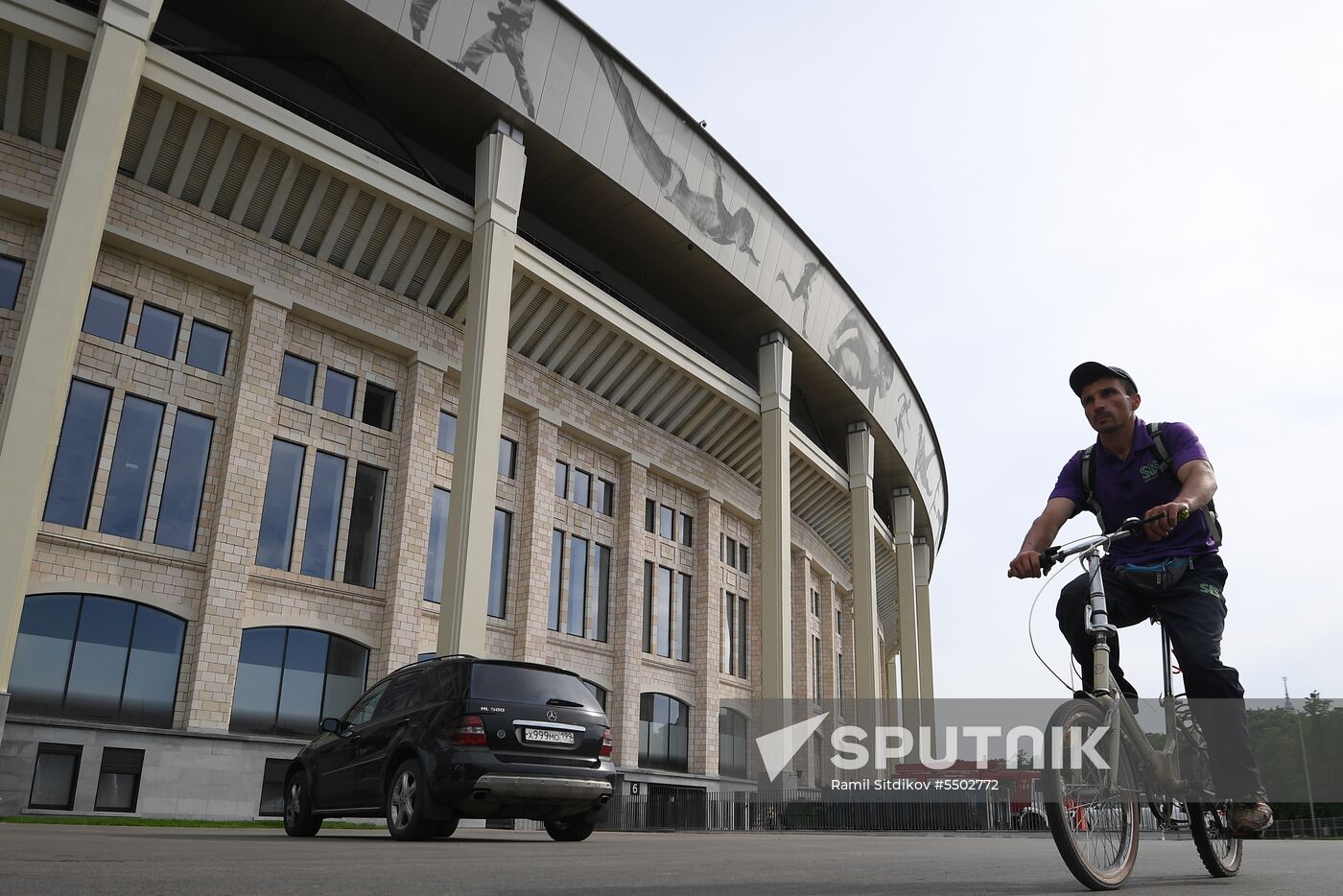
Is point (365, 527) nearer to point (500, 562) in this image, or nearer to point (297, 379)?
point (297, 379)

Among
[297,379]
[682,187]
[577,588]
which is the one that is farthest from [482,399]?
[682,187]

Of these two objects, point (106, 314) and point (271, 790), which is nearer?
point (271, 790)

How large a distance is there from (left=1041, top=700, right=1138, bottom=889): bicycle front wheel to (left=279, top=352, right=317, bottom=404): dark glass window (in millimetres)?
20757

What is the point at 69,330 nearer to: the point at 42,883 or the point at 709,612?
the point at 42,883

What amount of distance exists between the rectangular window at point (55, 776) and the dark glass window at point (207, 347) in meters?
7.80

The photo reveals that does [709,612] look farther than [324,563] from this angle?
Yes

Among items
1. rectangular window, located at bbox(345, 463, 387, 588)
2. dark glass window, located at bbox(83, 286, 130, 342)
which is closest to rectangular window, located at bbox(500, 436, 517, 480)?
rectangular window, located at bbox(345, 463, 387, 588)

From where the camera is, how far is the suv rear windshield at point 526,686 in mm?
8586

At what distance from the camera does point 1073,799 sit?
382 cm

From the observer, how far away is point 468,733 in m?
8.27

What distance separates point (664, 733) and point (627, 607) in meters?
4.17

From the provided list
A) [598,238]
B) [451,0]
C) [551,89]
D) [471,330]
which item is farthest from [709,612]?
[451,0]

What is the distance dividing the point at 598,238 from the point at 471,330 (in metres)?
7.80

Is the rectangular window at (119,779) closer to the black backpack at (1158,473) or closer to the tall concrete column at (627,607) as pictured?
the tall concrete column at (627,607)
